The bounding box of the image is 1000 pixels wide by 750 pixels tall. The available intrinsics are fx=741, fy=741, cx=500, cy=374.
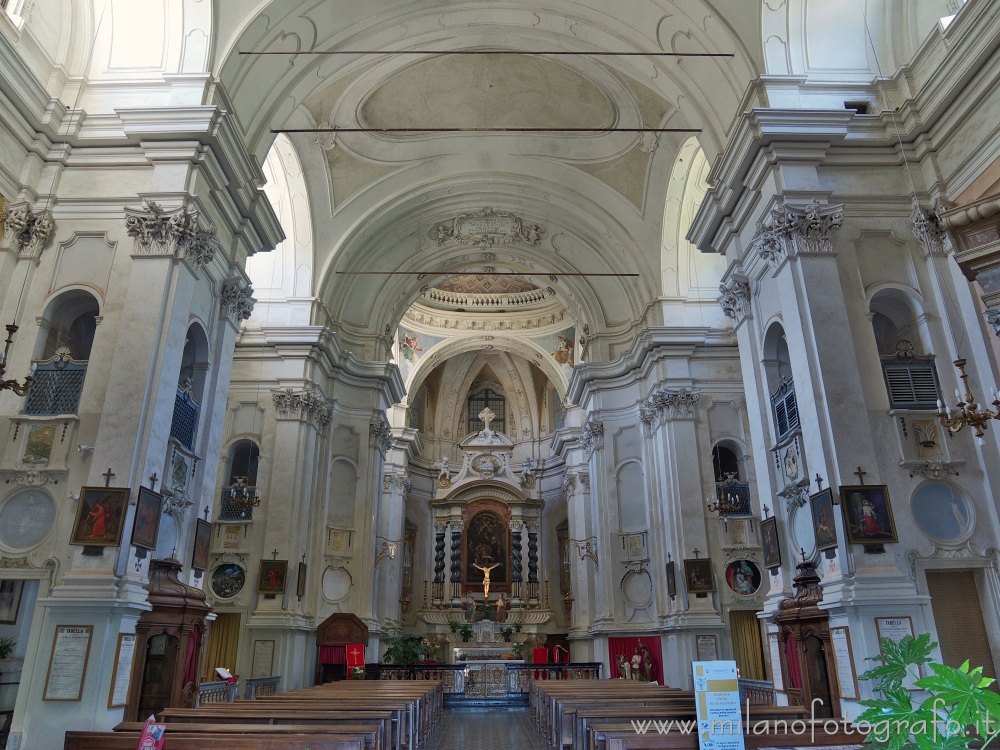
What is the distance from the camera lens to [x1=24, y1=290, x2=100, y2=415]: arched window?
9.01 metres

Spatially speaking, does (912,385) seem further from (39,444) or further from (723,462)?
(39,444)

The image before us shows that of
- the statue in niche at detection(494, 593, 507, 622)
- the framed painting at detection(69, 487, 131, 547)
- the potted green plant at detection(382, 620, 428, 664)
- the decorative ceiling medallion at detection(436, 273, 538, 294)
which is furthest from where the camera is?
the decorative ceiling medallion at detection(436, 273, 538, 294)

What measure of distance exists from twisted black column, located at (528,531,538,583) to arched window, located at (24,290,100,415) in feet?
69.8

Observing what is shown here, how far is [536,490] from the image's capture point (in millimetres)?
30859

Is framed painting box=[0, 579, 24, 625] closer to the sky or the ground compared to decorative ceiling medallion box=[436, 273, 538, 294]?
closer to the ground

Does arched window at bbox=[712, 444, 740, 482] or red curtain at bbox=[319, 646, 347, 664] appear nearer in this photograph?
red curtain at bbox=[319, 646, 347, 664]

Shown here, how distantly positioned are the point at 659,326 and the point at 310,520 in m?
9.05

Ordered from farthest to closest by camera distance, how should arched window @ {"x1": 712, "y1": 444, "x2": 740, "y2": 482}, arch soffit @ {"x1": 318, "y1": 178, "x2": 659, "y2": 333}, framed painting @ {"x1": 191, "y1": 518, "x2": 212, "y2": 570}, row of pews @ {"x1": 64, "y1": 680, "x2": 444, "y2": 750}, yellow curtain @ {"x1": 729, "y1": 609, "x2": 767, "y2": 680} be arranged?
arch soffit @ {"x1": 318, "y1": 178, "x2": 659, "y2": 333} → arched window @ {"x1": 712, "y1": 444, "x2": 740, "y2": 482} → yellow curtain @ {"x1": 729, "y1": 609, "x2": 767, "y2": 680} → framed painting @ {"x1": 191, "y1": 518, "x2": 212, "y2": 570} → row of pews @ {"x1": 64, "y1": 680, "x2": 444, "y2": 750}

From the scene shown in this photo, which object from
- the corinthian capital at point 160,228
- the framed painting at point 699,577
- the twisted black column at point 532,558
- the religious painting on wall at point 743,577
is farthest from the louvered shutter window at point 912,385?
the twisted black column at point 532,558

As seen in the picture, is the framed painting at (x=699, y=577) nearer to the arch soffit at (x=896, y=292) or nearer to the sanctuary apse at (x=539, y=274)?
the sanctuary apse at (x=539, y=274)

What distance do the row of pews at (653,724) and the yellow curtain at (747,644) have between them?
236 inches

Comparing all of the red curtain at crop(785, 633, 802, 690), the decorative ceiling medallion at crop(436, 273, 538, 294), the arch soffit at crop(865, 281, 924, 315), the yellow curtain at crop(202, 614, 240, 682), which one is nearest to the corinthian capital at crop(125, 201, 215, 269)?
the yellow curtain at crop(202, 614, 240, 682)

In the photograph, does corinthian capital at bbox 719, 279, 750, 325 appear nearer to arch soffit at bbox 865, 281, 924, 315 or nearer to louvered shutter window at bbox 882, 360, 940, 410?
arch soffit at bbox 865, 281, 924, 315

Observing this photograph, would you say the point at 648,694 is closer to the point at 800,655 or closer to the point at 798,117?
the point at 800,655
